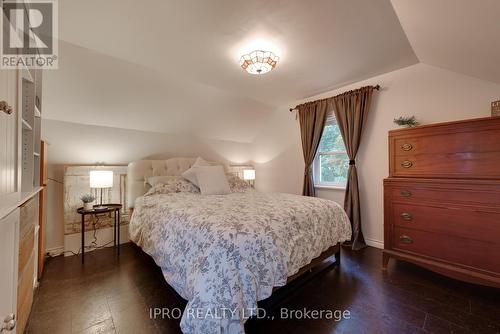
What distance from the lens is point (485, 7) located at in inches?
49.8

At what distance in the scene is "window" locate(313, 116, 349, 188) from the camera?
352cm

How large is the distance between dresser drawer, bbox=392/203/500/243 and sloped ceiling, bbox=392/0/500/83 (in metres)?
1.30

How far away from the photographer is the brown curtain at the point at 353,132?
3.02 meters

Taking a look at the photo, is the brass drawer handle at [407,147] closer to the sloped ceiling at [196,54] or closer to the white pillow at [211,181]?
the sloped ceiling at [196,54]

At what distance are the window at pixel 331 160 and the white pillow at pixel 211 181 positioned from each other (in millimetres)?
1734

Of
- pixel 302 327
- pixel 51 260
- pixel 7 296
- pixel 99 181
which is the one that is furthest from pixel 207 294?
pixel 51 260

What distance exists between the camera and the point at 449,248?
194cm

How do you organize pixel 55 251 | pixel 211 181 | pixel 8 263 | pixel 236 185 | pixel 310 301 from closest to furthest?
pixel 8 263, pixel 310 301, pixel 55 251, pixel 211 181, pixel 236 185

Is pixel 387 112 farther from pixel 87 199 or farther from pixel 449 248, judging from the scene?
pixel 87 199

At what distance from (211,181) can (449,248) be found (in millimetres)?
2666

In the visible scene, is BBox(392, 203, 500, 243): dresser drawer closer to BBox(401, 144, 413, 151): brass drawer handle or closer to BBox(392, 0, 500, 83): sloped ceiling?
BBox(401, 144, 413, 151): brass drawer handle

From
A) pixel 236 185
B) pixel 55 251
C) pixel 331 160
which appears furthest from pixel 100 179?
pixel 331 160

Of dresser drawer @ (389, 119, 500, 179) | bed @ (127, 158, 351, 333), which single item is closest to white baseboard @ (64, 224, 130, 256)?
bed @ (127, 158, 351, 333)

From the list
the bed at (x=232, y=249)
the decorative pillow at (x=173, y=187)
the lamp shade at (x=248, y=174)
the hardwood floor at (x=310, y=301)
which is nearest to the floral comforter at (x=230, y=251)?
the bed at (x=232, y=249)
